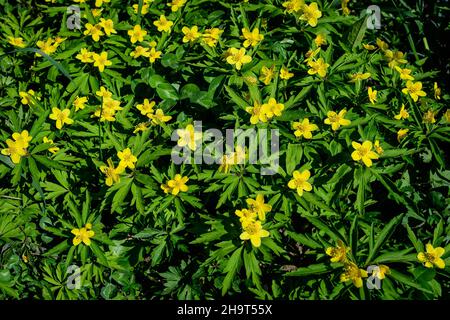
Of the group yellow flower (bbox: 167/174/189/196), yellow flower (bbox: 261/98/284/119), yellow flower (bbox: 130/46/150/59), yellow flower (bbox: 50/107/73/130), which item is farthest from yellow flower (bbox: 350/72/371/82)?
yellow flower (bbox: 50/107/73/130)

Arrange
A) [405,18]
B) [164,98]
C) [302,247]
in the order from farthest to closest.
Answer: [405,18]
[302,247]
[164,98]

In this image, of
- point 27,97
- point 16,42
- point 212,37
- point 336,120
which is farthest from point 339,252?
point 16,42

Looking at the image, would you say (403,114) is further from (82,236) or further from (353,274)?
(82,236)

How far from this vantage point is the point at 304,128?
6.42 feet

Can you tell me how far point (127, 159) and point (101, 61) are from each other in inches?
24.7

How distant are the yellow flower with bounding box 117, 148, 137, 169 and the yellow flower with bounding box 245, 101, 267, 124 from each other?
0.55 m

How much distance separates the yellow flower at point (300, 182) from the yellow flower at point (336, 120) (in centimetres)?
27

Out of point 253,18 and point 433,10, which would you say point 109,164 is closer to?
point 253,18

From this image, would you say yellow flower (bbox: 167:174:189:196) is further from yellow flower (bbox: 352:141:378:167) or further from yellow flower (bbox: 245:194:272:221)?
yellow flower (bbox: 352:141:378:167)

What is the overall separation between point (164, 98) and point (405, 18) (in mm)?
1974

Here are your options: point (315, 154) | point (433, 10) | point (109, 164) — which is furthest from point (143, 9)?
point (433, 10)

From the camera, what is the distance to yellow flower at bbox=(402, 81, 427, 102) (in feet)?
7.09
